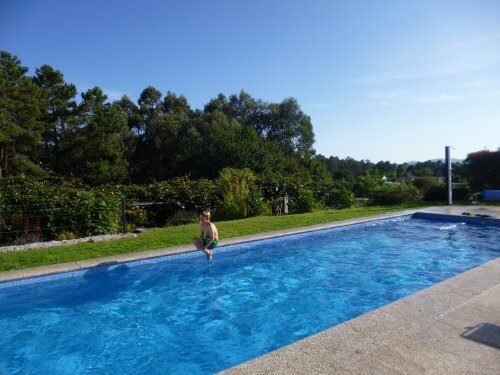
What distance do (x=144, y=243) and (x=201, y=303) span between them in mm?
3139

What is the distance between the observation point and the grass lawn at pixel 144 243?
742 cm

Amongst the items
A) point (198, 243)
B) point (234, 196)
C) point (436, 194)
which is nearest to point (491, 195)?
point (436, 194)

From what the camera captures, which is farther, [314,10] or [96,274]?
[314,10]

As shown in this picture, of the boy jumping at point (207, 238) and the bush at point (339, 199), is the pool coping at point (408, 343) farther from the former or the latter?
the bush at point (339, 199)

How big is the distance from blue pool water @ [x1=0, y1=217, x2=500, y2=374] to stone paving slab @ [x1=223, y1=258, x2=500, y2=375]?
5.16ft

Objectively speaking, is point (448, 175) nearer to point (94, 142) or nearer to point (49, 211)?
point (49, 211)

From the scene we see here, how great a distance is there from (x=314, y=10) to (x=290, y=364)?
41.0 ft

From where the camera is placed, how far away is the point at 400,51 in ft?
42.9

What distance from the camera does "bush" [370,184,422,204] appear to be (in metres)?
18.9

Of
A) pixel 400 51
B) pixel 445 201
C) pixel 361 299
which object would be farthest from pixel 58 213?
pixel 445 201

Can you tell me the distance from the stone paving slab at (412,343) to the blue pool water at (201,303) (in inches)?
61.9

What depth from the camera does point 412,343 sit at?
3516 mm

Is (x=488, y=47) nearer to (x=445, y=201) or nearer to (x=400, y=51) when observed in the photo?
(x=400, y=51)

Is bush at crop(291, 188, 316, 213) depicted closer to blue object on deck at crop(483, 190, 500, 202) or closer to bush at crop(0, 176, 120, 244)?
bush at crop(0, 176, 120, 244)
